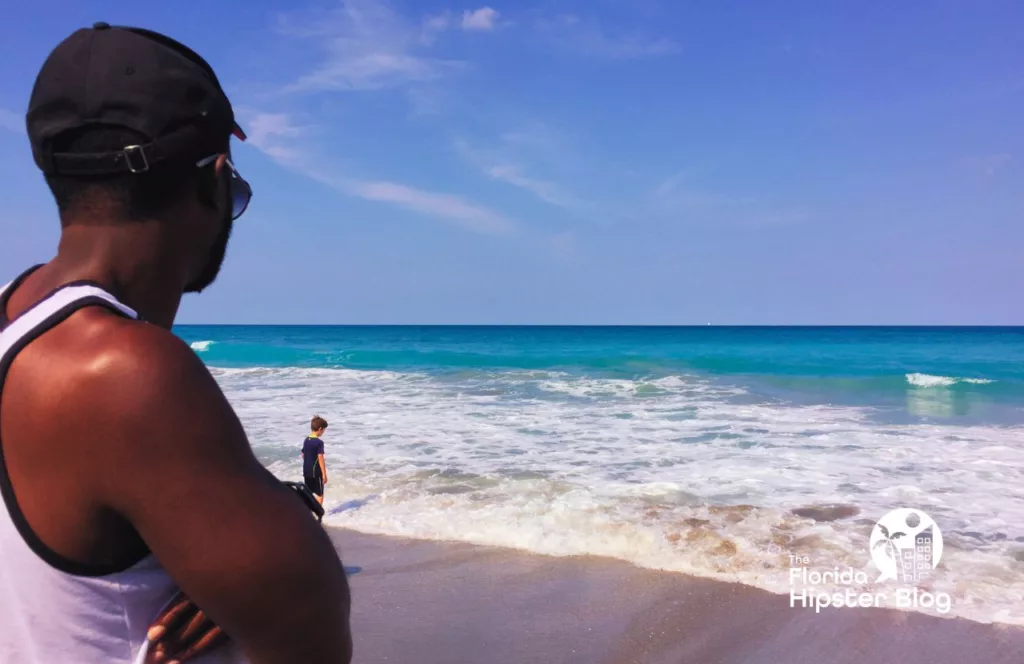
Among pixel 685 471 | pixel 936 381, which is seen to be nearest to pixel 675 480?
pixel 685 471

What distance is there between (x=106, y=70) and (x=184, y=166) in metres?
0.16

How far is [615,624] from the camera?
5395mm

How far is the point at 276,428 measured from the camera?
14711mm

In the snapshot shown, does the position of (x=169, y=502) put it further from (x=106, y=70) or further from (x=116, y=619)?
(x=106, y=70)

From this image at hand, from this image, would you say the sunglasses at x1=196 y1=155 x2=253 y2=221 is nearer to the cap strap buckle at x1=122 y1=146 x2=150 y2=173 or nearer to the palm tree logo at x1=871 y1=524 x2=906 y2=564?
the cap strap buckle at x1=122 y1=146 x2=150 y2=173

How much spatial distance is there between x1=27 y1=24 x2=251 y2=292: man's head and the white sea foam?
607cm

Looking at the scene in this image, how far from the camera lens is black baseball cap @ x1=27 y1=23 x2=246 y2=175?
102cm

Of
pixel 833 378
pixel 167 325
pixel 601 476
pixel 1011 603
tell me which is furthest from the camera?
pixel 833 378

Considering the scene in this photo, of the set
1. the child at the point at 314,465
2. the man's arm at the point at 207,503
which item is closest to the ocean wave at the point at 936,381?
the child at the point at 314,465

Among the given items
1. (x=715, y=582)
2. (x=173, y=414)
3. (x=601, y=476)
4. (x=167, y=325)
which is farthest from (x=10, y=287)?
(x=601, y=476)

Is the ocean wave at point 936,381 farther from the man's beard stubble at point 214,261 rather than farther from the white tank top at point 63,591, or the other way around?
the white tank top at point 63,591

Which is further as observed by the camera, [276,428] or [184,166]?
[276,428]

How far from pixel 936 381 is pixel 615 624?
27123 millimetres

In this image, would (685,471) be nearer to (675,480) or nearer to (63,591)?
(675,480)
